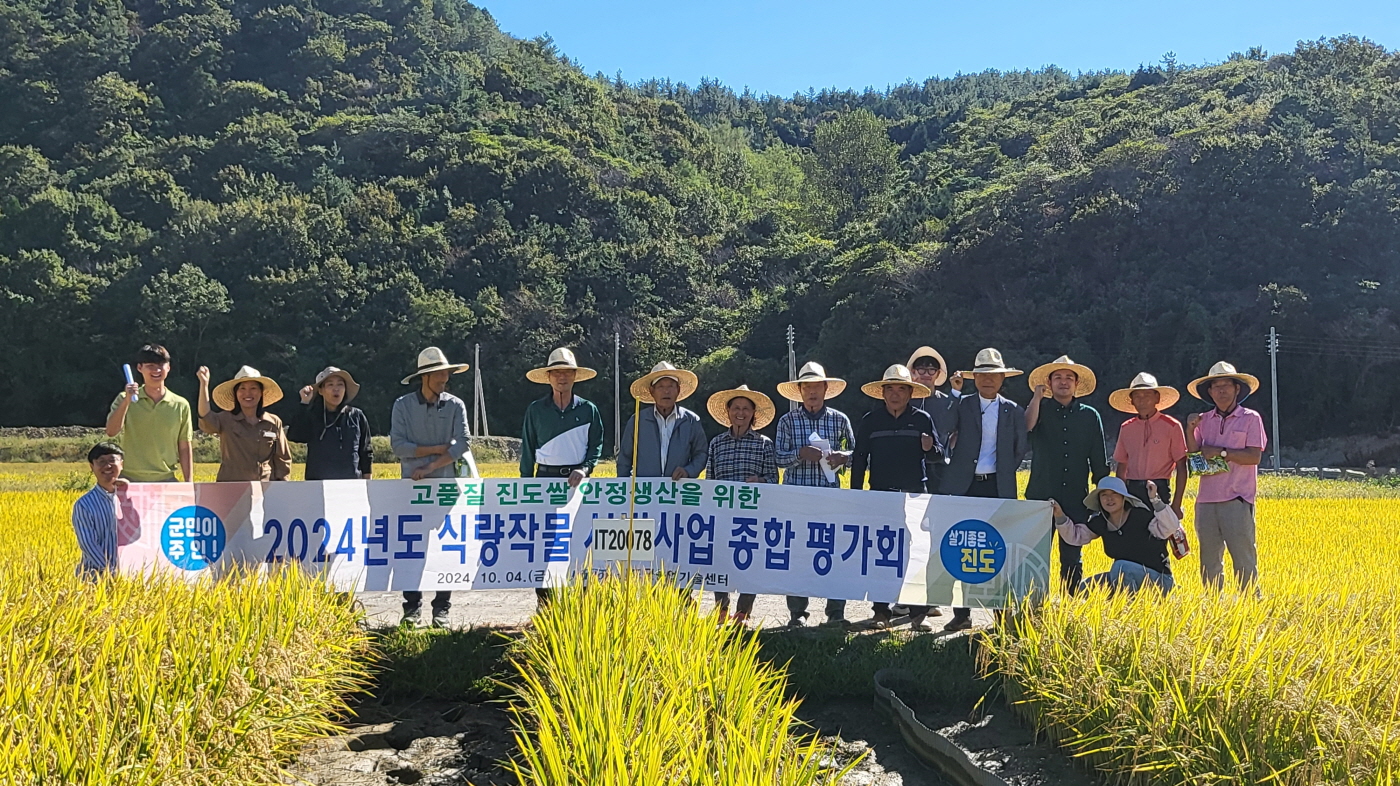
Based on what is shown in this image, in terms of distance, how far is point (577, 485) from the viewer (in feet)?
20.2

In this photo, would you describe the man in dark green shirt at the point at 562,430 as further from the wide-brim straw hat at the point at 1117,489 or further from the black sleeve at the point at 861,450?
the wide-brim straw hat at the point at 1117,489

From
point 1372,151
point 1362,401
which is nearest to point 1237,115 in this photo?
point 1372,151

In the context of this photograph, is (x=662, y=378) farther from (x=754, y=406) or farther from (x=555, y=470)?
(x=555, y=470)

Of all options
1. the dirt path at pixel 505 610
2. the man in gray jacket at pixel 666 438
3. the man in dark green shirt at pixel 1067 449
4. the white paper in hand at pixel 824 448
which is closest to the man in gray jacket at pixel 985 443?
the man in dark green shirt at pixel 1067 449

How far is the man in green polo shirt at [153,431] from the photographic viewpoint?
5.88 m

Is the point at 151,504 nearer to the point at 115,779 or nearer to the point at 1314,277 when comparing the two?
the point at 115,779

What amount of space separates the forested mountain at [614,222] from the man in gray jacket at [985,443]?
29.5 metres

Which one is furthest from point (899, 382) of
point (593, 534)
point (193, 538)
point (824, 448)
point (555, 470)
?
point (193, 538)

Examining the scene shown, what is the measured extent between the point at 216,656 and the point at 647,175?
61.1 meters

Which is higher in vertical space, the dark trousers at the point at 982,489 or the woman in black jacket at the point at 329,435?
the woman in black jacket at the point at 329,435

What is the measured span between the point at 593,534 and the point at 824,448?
57.6 inches

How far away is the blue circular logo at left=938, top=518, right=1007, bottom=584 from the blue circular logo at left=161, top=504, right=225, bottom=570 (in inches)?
163

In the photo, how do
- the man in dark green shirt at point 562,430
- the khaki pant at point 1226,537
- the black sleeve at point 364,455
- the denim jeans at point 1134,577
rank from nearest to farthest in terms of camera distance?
the denim jeans at point 1134,577
the khaki pant at point 1226,537
the man in dark green shirt at point 562,430
the black sleeve at point 364,455

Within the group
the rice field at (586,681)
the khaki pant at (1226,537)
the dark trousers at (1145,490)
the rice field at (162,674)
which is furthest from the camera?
the khaki pant at (1226,537)
